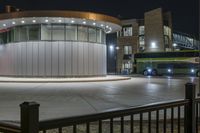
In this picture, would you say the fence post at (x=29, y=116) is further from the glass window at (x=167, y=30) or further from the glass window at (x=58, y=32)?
the glass window at (x=167, y=30)

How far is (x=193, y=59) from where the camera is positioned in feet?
167

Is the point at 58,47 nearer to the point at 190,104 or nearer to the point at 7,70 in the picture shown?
the point at 7,70

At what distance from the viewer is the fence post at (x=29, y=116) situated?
300 cm

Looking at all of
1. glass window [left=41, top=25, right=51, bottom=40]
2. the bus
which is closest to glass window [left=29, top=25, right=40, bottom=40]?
glass window [left=41, top=25, right=51, bottom=40]

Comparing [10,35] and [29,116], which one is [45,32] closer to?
[10,35]

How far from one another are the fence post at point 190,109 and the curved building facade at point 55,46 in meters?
29.0

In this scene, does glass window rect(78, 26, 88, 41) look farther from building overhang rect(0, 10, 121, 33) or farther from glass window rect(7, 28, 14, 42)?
glass window rect(7, 28, 14, 42)

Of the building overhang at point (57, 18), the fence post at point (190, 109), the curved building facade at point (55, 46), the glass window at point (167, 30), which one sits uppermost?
the glass window at point (167, 30)

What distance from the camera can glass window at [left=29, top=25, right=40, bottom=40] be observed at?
3625 cm

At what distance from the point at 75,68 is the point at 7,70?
8.83 metres

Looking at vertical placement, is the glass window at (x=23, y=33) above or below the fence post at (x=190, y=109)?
above

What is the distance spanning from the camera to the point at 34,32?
36.5 meters

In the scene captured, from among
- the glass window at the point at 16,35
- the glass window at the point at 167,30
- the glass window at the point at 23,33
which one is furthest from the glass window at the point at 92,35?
the glass window at the point at 167,30

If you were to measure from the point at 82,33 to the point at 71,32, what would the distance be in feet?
4.38
